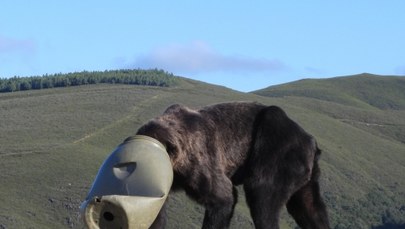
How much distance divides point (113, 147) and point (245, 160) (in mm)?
80194

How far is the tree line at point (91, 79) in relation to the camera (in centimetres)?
13750

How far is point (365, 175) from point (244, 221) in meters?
39.3

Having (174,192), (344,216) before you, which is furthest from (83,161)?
(174,192)

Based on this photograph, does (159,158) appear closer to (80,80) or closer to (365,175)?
(365,175)

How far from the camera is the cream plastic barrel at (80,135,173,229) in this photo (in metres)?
10.4

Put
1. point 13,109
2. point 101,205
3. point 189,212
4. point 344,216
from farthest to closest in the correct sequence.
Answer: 1. point 13,109
2. point 344,216
3. point 189,212
4. point 101,205

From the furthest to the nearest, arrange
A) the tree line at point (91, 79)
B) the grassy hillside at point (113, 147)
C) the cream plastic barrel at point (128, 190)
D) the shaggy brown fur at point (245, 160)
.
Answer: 1. the tree line at point (91, 79)
2. the grassy hillside at point (113, 147)
3. the shaggy brown fur at point (245, 160)
4. the cream plastic barrel at point (128, 190)

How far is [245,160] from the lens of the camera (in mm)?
13953

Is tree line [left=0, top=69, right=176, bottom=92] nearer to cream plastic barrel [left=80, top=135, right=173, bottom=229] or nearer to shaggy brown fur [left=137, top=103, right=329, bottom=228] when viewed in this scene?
shaggy brown fur [left=137, top=103, right=329, bottom=228]

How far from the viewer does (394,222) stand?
87.2 m

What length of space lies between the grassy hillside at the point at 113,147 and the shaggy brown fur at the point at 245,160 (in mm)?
45513

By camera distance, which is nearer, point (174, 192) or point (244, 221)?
point (174, 192)

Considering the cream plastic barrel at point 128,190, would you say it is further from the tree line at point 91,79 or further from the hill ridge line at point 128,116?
the tree line at point 91,79

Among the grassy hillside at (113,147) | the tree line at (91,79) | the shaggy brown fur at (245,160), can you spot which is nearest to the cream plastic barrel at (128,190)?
the shaggy brown fur at (245,160)
